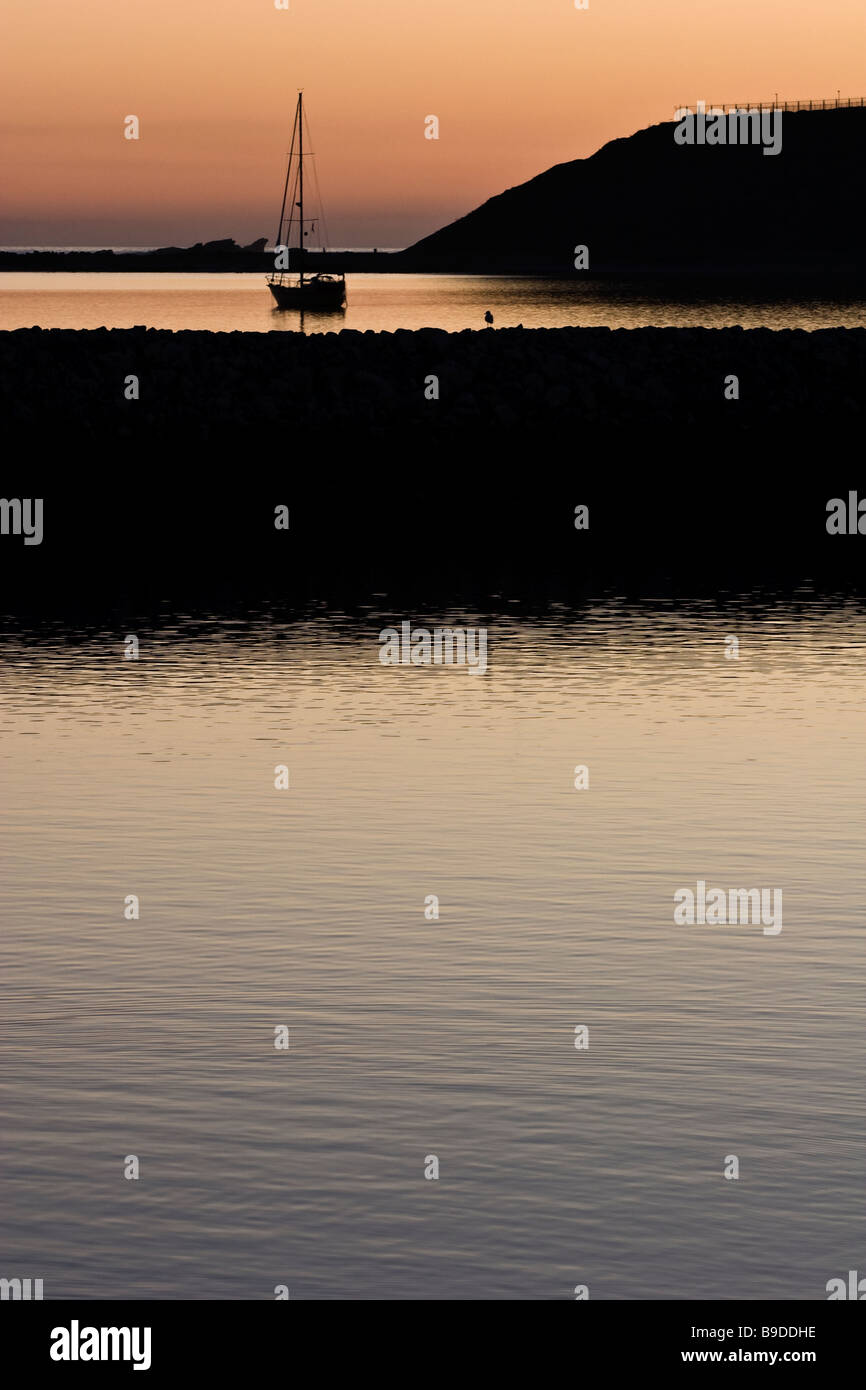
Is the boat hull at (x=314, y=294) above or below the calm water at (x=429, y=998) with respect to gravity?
above

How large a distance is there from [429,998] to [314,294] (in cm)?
16586

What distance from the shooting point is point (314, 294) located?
176 meters

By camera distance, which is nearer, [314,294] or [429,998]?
[429,998]

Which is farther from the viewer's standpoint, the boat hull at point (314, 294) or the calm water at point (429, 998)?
the boat hull at point (314, 294)

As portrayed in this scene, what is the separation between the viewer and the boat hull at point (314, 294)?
17275 cm

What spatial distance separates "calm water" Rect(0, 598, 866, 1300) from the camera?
31.4 feet

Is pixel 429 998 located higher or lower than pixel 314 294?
lower

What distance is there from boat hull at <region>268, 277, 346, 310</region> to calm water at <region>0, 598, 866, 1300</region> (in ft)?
501

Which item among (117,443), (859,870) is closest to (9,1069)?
(859,870)

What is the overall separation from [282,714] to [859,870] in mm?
7500

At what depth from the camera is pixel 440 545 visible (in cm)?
3816

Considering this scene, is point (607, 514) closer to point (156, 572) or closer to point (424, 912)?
point (156, 572)

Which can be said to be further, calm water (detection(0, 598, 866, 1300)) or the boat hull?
the boat hull

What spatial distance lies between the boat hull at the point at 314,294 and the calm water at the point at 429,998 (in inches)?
6010
